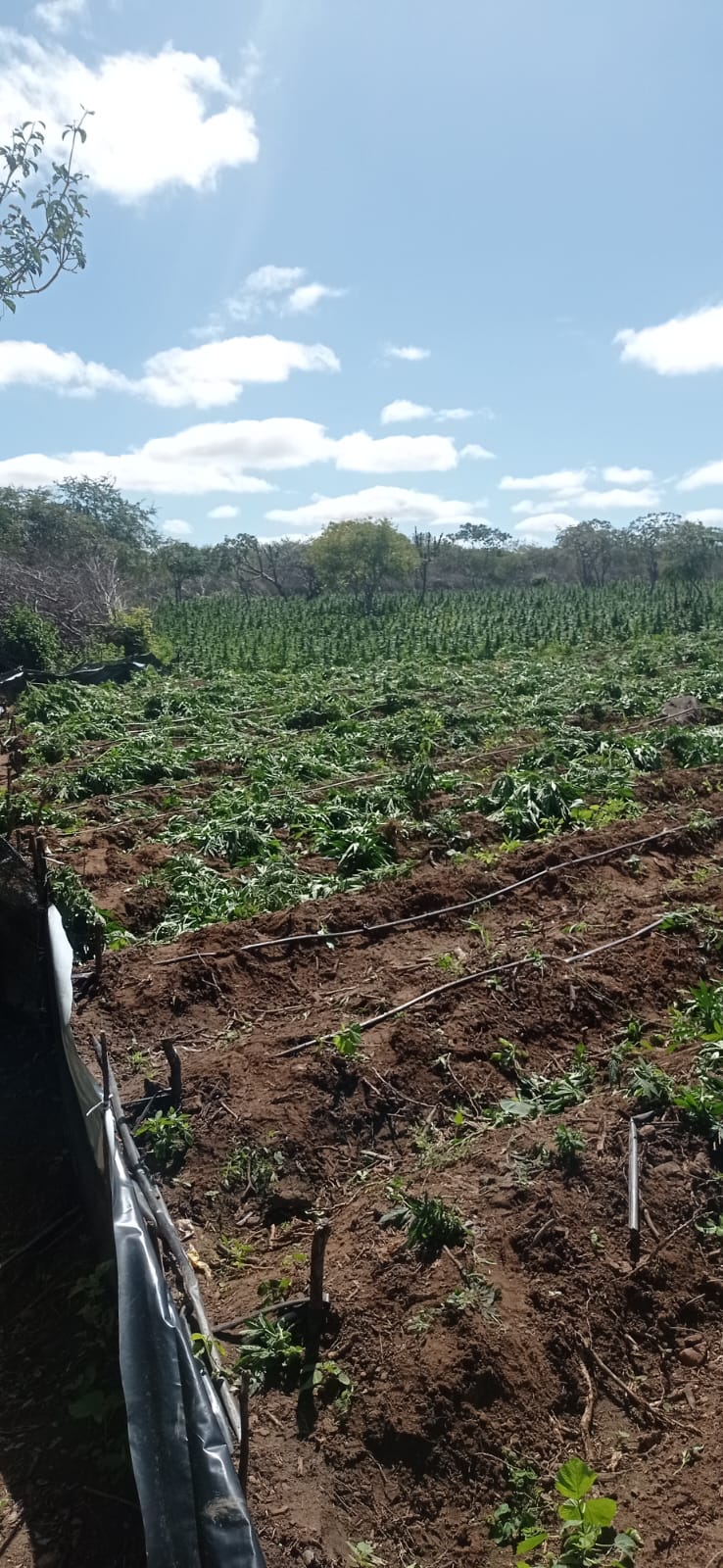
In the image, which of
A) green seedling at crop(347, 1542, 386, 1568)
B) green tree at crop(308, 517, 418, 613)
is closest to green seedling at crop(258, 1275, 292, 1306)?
green seedling at crop(347, 1542, 386, 1568)

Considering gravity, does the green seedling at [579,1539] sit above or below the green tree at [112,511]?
below

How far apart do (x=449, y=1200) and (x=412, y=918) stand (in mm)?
2928

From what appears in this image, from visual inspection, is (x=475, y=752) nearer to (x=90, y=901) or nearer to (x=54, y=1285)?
(x=90, y=901)

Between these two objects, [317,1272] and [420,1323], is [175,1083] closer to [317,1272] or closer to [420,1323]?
[317,1272]

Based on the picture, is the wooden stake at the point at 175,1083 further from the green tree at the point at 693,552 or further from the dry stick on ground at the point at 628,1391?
the green tree at the point at 693,552

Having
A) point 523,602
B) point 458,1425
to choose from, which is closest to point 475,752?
point 458,1425

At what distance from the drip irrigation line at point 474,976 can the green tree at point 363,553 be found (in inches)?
1502

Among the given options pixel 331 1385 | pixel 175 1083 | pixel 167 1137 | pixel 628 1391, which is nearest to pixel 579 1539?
pixel 628 1391

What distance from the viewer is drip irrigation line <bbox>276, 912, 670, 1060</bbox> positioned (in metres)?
5.23

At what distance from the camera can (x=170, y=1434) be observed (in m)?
2.47

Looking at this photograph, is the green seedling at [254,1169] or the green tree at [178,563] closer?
the green seedling at [254,1169]

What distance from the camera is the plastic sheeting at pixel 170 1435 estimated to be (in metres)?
2.31

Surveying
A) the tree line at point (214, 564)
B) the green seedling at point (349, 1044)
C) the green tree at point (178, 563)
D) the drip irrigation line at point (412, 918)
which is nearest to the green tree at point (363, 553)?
the tree line at point (214, 564)

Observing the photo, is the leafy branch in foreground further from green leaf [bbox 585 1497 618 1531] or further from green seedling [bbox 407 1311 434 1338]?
green seedling [bbox 407 1311 434 1338]
